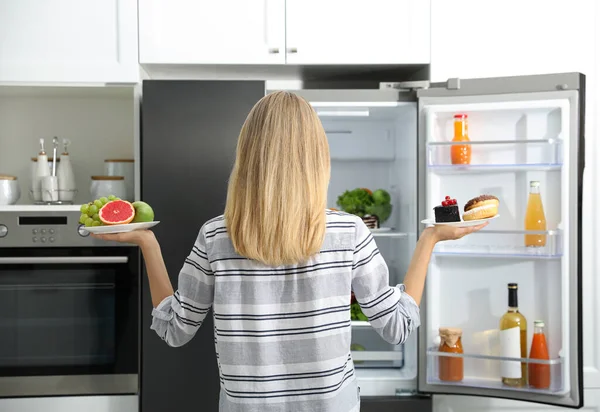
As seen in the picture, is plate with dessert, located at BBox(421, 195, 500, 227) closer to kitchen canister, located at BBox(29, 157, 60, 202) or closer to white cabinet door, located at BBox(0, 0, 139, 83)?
white cabinet door, located at BBox(0, 0, 139, 83)

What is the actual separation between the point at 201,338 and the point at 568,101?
152 cm

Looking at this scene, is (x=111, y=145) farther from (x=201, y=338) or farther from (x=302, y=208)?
(x=302, y=208)

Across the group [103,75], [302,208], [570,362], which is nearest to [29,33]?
[103,75]

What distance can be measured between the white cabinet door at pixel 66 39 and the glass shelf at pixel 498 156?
118 cm

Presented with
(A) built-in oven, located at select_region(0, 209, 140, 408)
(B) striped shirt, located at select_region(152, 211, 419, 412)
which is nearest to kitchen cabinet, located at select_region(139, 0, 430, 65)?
(A) built-in oven, located at select_region(0, 209, 140, 408)

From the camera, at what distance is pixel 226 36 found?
251 centimetres

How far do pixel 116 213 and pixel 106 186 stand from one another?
1.01 m

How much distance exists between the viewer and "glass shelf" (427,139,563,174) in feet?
7.44

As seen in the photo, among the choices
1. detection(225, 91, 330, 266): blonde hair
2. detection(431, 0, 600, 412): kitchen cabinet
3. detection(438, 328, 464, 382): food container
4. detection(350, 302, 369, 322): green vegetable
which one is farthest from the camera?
detection(350, 302, 369, 322): green vegetable

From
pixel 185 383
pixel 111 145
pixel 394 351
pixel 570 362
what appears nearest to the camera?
pixel 570 362

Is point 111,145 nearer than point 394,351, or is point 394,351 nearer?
point 394,351

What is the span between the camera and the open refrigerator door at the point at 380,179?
2.43 meters

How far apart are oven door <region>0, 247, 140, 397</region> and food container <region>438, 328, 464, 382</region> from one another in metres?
1.11

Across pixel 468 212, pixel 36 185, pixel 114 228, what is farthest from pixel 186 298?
pixel 36 185
